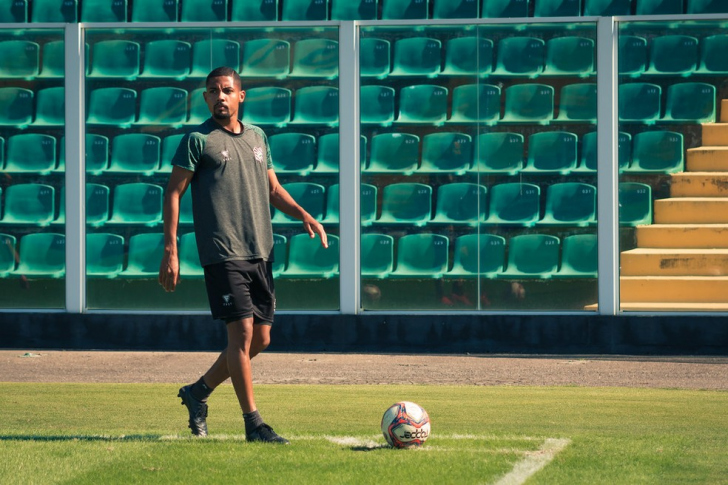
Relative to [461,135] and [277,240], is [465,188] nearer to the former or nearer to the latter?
[461,135]

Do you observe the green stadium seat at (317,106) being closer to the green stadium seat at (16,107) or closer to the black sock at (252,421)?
the green stadium seat at (16,107)

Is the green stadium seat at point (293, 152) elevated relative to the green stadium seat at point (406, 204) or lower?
elevated

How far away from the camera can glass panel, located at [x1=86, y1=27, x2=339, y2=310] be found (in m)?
12.8

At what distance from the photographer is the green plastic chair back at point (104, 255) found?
12977 mm

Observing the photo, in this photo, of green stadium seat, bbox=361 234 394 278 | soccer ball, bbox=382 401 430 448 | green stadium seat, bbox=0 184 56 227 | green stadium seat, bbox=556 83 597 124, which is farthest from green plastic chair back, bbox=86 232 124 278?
soccer ball, bbox=382 401 430 448

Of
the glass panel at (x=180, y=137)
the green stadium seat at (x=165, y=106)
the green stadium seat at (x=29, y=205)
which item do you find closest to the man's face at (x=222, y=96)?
the glass panel at (x=180, y=137)

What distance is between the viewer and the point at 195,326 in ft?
41.5

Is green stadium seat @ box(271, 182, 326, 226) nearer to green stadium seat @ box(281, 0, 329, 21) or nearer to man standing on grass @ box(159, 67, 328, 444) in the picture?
green stadium seat @ box(281, 0, 329, 21)

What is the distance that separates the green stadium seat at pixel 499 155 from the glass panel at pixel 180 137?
161 cm

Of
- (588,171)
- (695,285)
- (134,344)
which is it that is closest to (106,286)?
(134,344)

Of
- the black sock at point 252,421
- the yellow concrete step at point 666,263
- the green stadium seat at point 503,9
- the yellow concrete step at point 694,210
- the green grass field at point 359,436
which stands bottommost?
the green grass field at point 359,436

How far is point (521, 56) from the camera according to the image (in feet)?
41.1

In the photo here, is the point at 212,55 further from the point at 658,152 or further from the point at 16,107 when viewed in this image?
the point at 658,152

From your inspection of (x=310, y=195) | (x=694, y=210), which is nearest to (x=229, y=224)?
(x=310, y=195)
